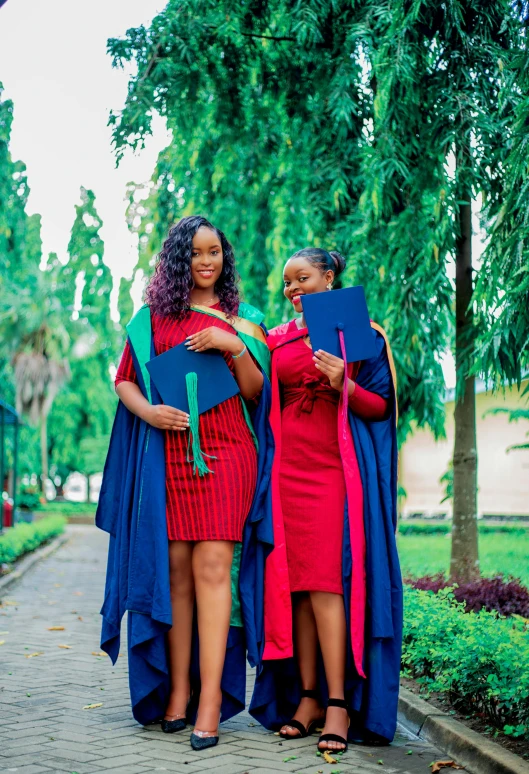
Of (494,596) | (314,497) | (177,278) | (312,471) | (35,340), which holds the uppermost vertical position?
(35,340)

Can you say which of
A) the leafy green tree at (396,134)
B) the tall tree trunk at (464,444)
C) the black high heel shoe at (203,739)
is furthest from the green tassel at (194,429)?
the tall tree trunk at (464,444)

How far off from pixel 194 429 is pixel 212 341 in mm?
366

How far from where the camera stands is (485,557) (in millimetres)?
12250

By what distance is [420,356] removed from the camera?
8.20 m

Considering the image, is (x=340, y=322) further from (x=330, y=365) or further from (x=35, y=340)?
(x=35, y=340)

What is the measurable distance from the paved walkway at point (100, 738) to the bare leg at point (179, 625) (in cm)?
16

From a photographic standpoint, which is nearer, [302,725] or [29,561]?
[302,725]

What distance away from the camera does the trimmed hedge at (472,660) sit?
145 inches

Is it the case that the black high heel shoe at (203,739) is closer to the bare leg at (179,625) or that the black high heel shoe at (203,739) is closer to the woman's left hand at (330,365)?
the bare leg at (179,625)

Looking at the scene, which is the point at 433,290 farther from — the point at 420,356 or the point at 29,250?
the point at 29,250

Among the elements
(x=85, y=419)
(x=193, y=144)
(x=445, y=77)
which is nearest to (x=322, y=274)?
(x=445, y=77)

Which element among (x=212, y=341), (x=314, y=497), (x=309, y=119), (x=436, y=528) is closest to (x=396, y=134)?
(x=309, y=119)

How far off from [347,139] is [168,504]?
5.31 metres

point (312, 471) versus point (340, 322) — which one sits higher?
point (340, 322)
